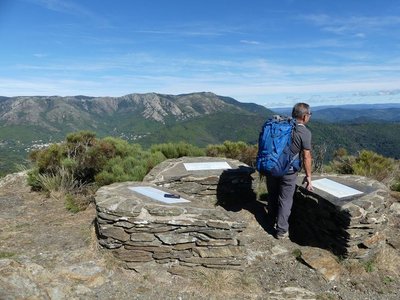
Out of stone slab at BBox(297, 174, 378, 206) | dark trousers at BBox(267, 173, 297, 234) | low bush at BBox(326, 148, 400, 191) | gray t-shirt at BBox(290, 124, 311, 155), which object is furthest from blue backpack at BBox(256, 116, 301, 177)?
low bush at BBox(326, 148, 400, 191)

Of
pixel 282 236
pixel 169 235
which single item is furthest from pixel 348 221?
pixel 169 235

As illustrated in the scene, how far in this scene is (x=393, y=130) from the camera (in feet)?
595

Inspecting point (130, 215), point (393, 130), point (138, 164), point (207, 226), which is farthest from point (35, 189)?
point (393, 130)

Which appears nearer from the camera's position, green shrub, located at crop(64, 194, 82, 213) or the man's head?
the man's head

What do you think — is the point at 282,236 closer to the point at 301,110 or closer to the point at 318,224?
the point at 318,224

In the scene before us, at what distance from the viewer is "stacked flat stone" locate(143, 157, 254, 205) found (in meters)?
7.39

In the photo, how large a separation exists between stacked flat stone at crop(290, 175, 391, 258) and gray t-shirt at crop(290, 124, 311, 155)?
0.85 m

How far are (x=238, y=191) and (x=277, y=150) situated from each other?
2.39 metres

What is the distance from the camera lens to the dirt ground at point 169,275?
Answer: 14.8 ft

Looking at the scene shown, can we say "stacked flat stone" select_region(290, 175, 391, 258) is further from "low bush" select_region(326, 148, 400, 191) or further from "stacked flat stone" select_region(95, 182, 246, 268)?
"low bush" select_region(326, 148, 400, 191)

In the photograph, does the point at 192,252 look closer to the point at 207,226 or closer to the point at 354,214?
the point at 207,226

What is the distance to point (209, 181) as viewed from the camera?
752 cm

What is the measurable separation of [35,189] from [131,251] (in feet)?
19.5

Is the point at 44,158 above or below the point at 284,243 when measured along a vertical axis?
above
